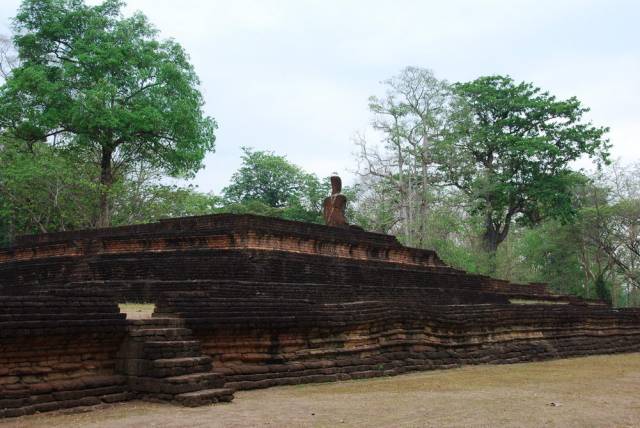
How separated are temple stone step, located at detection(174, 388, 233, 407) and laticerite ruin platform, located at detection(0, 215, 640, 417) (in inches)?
0.6

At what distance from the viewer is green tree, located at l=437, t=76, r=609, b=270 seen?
30188 mm

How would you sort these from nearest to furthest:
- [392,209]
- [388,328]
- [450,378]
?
[450,378]
[388,328]
[392,209]

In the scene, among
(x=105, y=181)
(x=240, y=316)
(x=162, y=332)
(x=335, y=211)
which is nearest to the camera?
(x=162, y=332)

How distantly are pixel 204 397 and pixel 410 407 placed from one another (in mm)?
2114

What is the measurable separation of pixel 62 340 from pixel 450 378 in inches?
215

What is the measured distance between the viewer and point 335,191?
729 inches

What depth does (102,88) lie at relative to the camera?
67.1 feet

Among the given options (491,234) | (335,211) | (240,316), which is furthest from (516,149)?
(240,316)

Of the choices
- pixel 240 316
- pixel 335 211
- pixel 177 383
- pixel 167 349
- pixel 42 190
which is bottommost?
pixel 177 383

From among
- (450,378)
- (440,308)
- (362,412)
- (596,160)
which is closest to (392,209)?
(596,160)

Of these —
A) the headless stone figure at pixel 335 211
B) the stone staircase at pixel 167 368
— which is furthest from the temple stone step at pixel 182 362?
the headless stone figure at pixel 335 211

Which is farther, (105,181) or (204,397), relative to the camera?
(105,181)

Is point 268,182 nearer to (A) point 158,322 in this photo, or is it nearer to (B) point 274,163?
(B) point 274,163

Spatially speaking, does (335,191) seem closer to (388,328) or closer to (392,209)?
(388,328)
